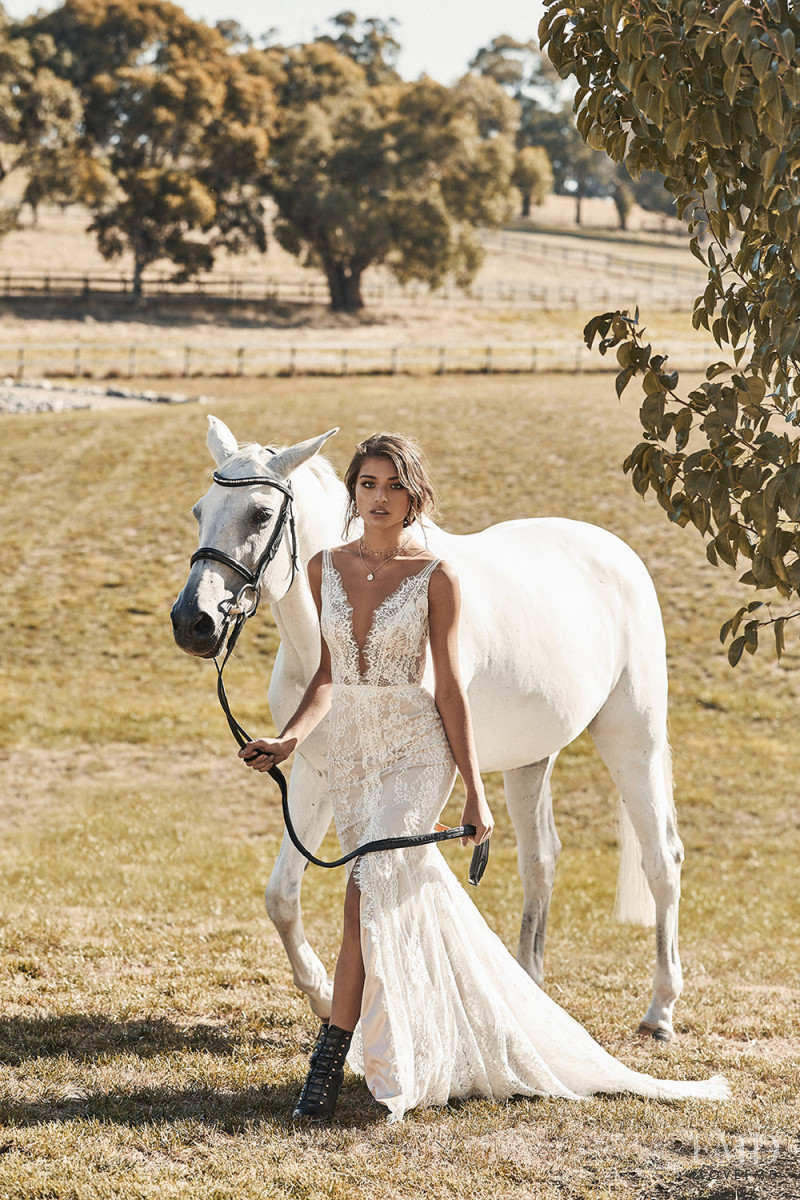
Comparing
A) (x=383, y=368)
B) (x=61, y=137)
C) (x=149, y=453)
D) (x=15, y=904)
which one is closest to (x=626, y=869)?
(x=15, y=904)

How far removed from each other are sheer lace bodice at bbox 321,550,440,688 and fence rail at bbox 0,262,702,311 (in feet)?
130

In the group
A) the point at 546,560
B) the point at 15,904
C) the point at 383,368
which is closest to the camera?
the point at 546,560

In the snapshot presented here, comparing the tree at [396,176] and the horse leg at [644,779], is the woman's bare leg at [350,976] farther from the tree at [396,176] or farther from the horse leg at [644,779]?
the tree at [396,176]

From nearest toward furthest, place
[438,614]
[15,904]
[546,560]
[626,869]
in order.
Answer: [438,614]
[546,560]
[626,869]
[15,904]

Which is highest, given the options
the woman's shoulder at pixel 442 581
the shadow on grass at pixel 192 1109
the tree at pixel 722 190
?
the tree at pixel 722 190

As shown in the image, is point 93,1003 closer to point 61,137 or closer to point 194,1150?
point 194,1150

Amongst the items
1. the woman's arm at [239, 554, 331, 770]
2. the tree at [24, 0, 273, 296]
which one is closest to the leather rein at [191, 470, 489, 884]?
the woman's arm at [239, 554, 331, 770]

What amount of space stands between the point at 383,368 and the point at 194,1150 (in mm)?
27285

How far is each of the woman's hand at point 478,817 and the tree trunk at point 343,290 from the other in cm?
4285

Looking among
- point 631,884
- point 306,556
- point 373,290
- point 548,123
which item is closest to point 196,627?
point 306,556

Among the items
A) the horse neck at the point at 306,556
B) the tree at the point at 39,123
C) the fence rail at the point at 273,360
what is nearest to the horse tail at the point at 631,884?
the horse neck at the point at 306,556

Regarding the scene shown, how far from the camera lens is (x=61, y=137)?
140ft

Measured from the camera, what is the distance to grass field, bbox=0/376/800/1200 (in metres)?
3.66

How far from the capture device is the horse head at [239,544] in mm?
3953
